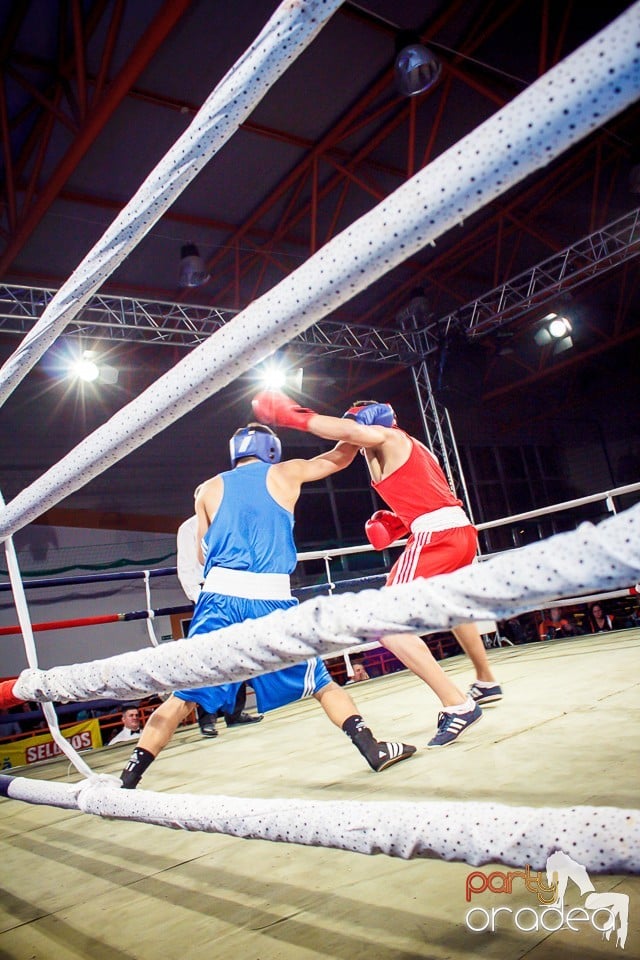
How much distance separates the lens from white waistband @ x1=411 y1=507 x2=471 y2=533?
7.47 ft

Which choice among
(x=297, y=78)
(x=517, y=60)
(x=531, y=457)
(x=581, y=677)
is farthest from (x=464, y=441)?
(x=581, y=677)

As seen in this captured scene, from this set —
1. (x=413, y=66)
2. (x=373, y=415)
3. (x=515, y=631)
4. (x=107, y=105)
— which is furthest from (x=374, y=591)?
(x=515, y=631)

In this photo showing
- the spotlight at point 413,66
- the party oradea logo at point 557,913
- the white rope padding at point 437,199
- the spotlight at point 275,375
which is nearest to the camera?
the white rope padding at point 437,199

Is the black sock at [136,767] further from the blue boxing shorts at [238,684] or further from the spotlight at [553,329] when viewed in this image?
the spotlight at [553,329]

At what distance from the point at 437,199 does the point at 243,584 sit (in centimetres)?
143

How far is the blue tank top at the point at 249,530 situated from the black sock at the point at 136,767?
0.59 m

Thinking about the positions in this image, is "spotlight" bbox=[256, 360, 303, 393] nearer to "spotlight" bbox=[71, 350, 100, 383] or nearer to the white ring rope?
"spotlight" bbox=[71, 350, 100, 383]

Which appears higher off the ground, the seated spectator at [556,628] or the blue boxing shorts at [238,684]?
the blue boxing shorts at [238,684]

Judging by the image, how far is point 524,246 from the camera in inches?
367

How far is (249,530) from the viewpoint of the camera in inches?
73.8

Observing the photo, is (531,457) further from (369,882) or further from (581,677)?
(369,882)

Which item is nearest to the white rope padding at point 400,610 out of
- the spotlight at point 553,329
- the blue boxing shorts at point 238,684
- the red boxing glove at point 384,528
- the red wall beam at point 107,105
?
the blue boxing shorts at point 238,684

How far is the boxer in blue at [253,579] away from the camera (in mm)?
1746

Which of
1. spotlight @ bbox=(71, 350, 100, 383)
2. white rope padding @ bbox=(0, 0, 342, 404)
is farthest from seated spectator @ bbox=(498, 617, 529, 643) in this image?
white rope padding @ bbox=(0, 0, 342, 404)
